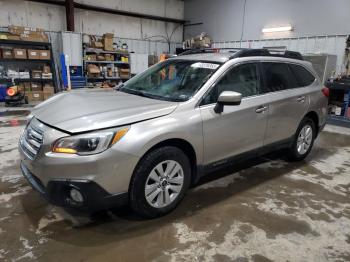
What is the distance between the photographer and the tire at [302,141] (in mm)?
3744

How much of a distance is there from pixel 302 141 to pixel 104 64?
26.3 feet

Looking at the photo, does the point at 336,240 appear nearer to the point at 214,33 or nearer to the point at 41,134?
the point at 41,134

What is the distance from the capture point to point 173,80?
9.57 feet

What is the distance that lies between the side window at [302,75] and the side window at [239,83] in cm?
85

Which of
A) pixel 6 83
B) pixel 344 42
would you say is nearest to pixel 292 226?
pixel 344 42

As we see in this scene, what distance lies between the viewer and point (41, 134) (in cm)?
212

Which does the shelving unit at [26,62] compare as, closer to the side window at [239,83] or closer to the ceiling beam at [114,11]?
the ceiling beam at [114,11]

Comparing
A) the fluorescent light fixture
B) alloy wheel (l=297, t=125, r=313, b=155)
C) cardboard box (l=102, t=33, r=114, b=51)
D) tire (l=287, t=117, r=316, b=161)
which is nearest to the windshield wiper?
tire (l=287, t=117, r=316, b=161)

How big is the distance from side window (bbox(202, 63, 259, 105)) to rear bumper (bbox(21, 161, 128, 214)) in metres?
1.17

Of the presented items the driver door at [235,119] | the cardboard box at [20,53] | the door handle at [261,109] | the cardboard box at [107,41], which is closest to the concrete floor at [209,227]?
the driver door at [235,119]

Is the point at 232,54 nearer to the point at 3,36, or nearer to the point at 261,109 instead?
the point at 261,109

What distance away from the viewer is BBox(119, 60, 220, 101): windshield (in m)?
2.65

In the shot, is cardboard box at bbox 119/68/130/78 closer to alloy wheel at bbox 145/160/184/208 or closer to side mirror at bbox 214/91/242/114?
side mirror at bbox 214/91/242/114

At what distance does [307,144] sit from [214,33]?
30.1 ft
